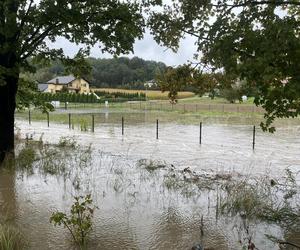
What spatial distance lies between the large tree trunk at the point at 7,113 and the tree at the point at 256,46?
7517 millimetres

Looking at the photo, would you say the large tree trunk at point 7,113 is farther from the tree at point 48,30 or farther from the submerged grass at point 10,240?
the submerged grass at point 10,240

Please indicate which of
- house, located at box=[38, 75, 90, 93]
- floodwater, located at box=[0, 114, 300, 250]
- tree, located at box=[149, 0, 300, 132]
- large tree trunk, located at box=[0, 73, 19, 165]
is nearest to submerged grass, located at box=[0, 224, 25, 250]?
floodwater, located at box=[0, 114, 300, 250]

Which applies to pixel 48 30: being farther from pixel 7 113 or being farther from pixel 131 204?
pixel 131 204

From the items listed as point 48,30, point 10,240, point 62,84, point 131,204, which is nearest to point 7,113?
point 48,30

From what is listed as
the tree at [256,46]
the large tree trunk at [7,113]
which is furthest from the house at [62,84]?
the tree at [256,46]

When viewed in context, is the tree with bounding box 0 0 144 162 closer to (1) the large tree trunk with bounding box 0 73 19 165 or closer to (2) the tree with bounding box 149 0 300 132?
(1) the large tree trunk with bounding box 0 73 19 165

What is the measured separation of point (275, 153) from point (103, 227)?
45.0ft

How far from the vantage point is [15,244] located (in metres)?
6.51

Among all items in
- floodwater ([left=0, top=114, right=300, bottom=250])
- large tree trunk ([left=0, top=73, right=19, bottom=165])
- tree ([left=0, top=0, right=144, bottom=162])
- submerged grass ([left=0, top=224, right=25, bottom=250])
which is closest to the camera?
submerged grass ([left=0, top=224, right=25, bottom=250])

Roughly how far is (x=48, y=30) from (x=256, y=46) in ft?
28.2

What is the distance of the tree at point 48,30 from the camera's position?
11.8 meters

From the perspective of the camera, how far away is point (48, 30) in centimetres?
1336

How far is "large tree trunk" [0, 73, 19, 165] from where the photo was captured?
1387 cm

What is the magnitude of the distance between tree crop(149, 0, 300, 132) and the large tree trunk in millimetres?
7517
